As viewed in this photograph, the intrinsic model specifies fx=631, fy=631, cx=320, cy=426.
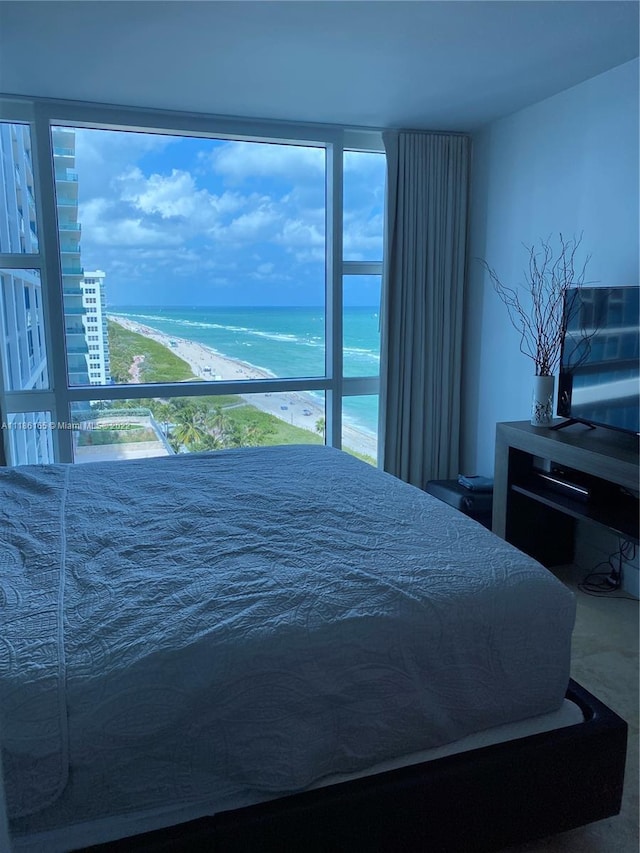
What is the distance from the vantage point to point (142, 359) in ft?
12.9

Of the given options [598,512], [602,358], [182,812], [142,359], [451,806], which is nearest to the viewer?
[182,812]

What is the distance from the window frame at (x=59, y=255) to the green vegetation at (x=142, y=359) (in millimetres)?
94

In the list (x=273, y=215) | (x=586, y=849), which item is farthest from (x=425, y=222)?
(x=586, y=849)

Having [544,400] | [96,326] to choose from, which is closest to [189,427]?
[96,326]

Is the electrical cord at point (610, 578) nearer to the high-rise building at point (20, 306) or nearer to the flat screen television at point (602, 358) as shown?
the flat screen television at point (602, 358)

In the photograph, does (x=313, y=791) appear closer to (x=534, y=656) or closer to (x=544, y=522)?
(x=534, y=656)

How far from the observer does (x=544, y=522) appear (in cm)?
325

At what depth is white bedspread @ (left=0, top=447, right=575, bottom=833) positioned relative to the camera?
1.19 m

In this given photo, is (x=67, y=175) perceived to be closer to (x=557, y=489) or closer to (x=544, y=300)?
(x=544, y=300)

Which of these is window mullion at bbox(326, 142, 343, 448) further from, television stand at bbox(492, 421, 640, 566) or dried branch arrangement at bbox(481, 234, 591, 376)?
television stand at bbox(492, 421, 640, 566)

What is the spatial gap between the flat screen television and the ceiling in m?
1.03

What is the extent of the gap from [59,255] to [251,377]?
135 cm

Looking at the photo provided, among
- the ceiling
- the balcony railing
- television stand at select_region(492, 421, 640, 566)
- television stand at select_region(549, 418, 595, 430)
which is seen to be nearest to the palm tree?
the balcony railing

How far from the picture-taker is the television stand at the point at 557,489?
2516 millimetres
